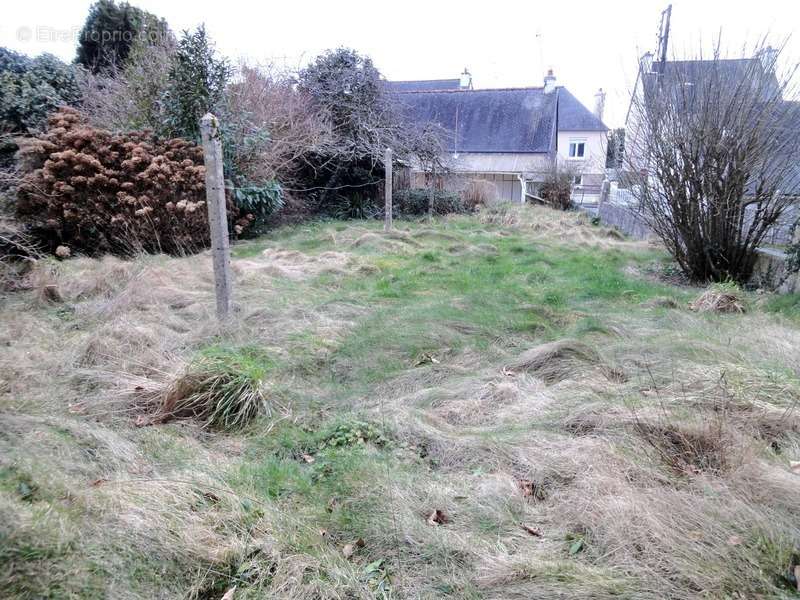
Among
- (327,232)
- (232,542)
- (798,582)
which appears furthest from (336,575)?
(327,232)

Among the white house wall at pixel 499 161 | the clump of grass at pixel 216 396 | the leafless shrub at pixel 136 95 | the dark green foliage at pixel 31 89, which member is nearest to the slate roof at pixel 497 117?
the white house wall at pixel 499 161

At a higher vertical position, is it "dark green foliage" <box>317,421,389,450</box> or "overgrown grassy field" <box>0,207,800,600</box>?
"overgrown grassy field" <box>0,207,800,600</box>

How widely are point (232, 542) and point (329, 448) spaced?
1.08m

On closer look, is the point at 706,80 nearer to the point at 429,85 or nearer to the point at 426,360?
the point at 426,360

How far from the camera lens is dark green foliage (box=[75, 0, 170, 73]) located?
54.4ft

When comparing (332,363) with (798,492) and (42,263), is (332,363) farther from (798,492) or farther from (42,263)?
(42,263)

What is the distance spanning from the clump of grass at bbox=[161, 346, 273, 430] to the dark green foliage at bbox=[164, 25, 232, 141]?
8351 mm

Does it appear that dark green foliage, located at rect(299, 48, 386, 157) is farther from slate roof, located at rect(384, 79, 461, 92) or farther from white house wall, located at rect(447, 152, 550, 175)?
slate roof, located at rect(384, 79, 461, 92)

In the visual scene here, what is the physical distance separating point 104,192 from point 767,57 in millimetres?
9765

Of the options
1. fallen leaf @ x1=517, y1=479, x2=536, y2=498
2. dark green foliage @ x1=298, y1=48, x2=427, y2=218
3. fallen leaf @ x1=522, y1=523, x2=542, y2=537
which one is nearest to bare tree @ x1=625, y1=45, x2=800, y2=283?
fallen leaf @ x1=517, y1=479, x2=536, y2=498

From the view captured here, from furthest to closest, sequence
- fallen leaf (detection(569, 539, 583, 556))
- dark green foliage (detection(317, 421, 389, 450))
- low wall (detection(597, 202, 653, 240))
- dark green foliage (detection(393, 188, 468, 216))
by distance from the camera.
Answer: dark green foliage (detection(393, 188, 468, 216)) < low wall (detection(597, 202, 653, 240)) < dark green foliage (detection(317, 421, 389, 450)) < fallen leaf (detection(569, 539, 583, 556))

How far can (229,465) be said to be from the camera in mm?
2939

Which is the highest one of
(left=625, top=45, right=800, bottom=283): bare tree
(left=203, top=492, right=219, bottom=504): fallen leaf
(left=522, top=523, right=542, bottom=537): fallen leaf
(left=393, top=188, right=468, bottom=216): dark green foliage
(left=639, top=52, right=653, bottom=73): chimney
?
(left=639, top=52, right=653, bottom=73): chimney

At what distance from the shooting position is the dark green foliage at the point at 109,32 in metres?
16.6
